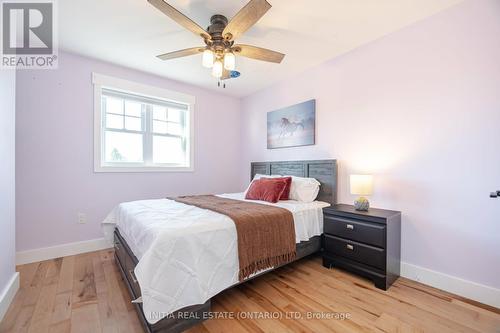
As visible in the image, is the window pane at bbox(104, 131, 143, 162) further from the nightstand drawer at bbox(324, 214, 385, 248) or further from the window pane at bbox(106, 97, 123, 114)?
the nightstand drawer at bbox(324, 214, 385, 248)

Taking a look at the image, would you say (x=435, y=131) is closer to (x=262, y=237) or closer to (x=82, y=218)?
(x=262, y=237)

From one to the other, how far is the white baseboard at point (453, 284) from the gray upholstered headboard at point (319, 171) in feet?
3.39

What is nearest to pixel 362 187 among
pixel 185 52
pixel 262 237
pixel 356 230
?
pixel 356 230

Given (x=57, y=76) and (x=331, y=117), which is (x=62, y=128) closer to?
(x=57, y=76)

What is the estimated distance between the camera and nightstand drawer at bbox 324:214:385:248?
79.7 inches

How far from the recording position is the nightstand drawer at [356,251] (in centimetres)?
203

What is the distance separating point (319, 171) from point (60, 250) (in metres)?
3.53

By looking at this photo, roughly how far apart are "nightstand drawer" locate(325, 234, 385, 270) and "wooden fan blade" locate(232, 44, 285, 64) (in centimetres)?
200

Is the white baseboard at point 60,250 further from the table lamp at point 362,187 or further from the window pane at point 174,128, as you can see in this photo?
the table lamp at point 362,187

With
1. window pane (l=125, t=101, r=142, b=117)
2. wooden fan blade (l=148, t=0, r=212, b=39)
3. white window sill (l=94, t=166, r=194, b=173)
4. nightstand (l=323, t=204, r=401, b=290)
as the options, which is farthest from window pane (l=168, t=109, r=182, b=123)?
nightstand (l=323, t=204, r=401, b=290)

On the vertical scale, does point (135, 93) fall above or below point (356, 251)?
above

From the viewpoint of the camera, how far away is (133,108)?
3.37 metres

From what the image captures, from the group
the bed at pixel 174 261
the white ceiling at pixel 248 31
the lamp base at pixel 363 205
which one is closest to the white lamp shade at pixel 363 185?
the lamp base at pixel 363 205

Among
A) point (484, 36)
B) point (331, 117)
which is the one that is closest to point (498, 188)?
point (484, 36)
